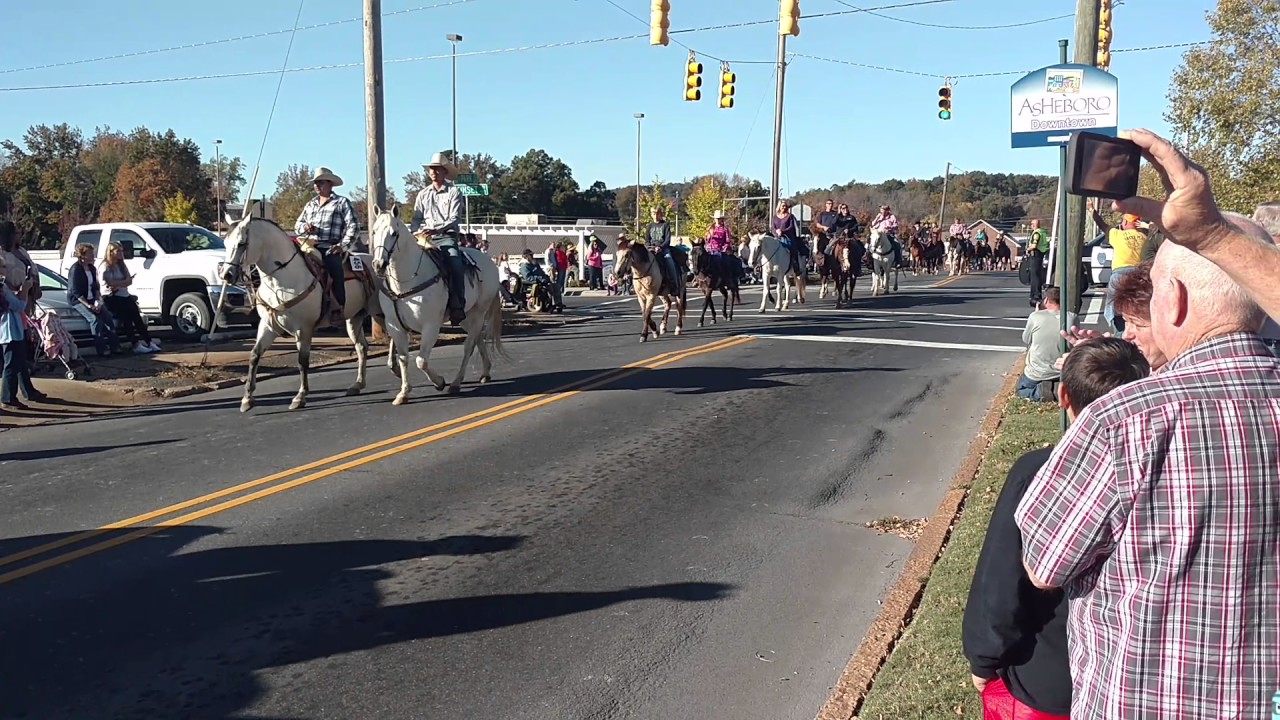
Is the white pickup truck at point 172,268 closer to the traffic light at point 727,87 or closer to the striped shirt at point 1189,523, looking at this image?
the traffic light at point 727,87

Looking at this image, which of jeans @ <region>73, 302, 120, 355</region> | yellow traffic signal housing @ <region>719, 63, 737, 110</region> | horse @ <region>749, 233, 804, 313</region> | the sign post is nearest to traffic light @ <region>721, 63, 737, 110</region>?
yellow traffic signal housing @ <region>719, 63, 737, 110</region>

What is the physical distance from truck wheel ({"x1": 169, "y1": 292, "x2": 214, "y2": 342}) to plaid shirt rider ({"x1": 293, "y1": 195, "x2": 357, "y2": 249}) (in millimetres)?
6914

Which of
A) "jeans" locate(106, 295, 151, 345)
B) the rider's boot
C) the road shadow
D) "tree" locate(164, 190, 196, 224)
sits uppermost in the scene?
"tree" locate(164, 190, 196, 224)

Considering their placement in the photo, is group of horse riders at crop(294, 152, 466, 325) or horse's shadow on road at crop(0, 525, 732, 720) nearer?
horse's shadow on road at crop(0, 525, 732, 720)

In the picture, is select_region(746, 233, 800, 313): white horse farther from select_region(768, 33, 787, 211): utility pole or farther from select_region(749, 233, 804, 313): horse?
select_region(768, 33, 787, 211): utility pole

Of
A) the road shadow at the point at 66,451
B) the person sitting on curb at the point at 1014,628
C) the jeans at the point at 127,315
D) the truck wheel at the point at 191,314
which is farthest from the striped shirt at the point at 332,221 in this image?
the person sitting on curb at the point at 1014,628

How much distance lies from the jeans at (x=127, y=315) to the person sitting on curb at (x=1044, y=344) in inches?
540

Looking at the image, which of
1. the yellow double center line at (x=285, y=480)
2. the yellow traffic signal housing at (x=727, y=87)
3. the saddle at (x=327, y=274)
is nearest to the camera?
the yellow double center line at (x=285, y=480)

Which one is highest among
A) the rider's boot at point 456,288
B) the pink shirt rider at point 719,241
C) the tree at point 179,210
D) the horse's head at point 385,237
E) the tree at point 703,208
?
the tree at point 703,208

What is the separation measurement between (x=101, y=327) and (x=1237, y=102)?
2870 cm

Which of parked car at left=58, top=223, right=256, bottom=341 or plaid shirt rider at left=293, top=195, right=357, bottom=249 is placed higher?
plaid shirt rider at left=293, top=195, right=357, bottom=249

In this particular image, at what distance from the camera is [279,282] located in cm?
1203

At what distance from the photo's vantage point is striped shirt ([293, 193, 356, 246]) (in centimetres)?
1330

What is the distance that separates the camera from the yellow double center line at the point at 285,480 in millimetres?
6691
